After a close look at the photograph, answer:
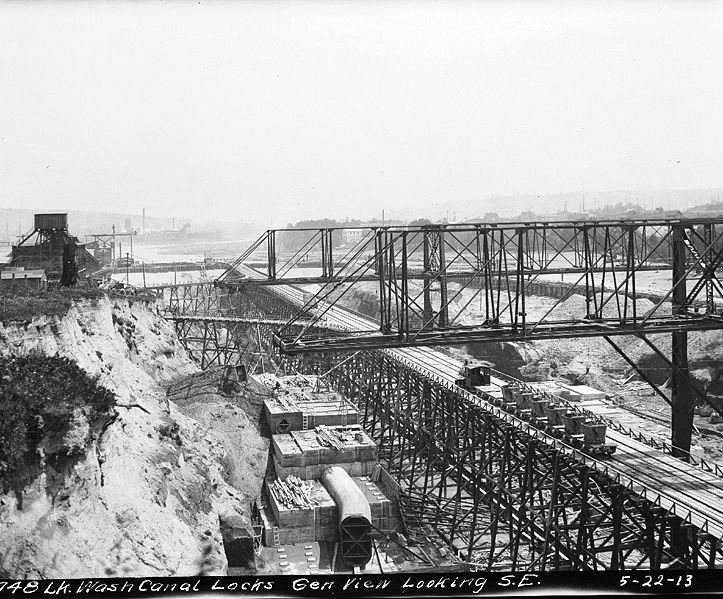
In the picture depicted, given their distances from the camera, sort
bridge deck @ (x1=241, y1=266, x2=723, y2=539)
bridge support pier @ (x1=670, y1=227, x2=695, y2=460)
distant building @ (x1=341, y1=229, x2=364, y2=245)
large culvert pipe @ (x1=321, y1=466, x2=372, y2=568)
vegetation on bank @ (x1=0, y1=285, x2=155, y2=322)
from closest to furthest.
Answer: bridge deck @ (x1=241, y1=266, x2=723, y2=539) < bridge support pier @ (x1=670, y1=227, x2=695, y2=460) < large culvert pipe @ (x1=321, y1=466, x2=372, y2=568) < vegetation on bank @ (x1=0, y1=285, x2=155, y2=322) < distant building @ (x1=341, y1=229, x2=364, y2=245)

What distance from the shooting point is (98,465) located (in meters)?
22.9

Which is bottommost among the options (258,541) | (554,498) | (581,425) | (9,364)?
(258,541)

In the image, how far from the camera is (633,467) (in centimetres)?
2312

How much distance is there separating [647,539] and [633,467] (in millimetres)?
4173

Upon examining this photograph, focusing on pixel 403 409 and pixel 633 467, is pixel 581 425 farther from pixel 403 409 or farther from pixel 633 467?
pixel 403 409

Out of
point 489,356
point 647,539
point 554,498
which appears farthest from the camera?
point 489,356

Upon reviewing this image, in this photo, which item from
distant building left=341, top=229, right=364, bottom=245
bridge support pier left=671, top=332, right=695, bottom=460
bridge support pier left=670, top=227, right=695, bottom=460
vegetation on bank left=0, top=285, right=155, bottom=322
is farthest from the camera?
distant building left=341, top=229, right=364, bottom=245

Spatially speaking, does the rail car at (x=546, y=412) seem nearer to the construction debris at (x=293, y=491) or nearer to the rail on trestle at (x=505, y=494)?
the rail on trestle at (x=505, y=494)

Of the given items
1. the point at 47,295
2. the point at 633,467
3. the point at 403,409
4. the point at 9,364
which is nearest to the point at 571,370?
the point at 403,409

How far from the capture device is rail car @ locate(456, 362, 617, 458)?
2441 cm

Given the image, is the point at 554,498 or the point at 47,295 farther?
the point at 47,295

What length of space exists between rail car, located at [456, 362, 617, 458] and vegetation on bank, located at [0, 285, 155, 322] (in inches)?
752

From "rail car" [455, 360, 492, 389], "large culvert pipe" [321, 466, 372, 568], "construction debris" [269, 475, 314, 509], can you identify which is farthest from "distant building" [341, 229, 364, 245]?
"large culvert pipe" [321, 466, 372, 568]

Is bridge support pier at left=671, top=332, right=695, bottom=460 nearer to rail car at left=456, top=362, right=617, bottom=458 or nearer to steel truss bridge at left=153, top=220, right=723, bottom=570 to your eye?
steel truss bridge at left=153, top=220, right=723, bottom=570
